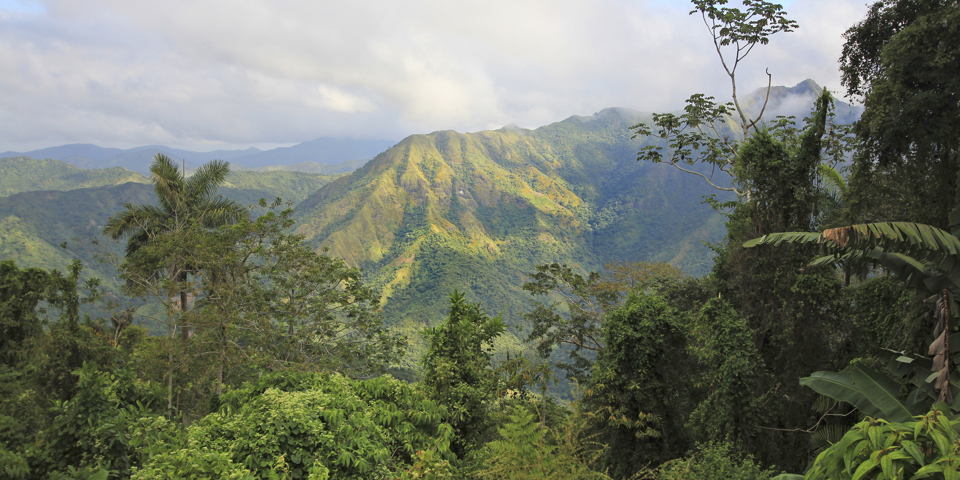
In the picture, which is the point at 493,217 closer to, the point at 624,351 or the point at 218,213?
the point at 218,213

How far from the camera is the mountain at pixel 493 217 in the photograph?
280 ft

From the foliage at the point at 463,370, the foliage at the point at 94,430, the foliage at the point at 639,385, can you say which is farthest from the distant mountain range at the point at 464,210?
the foliage at the point at 94,430

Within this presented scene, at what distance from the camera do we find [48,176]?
15200 centimetres

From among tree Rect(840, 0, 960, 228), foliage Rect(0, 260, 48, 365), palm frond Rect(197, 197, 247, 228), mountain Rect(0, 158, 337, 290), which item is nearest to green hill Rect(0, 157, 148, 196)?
mountain Rect(0, 158, 337, 290)

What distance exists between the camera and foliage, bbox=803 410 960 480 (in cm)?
271

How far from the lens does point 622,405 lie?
7965 mm

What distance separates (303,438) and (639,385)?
566cm

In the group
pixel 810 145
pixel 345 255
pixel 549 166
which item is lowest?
pixel 345 255

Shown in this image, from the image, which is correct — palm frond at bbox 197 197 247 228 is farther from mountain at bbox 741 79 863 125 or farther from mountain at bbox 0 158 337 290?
mountain at bbox 741 79 863 125

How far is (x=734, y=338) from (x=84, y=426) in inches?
358

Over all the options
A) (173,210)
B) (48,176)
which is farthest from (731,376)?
(48,176)

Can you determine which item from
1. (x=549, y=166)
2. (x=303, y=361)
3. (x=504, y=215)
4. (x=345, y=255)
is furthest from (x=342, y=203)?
(x=303, y=361)

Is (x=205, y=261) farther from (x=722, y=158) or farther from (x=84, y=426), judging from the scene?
(x=722, y=158)

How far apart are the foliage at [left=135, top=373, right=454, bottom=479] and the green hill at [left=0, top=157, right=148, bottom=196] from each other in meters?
157
